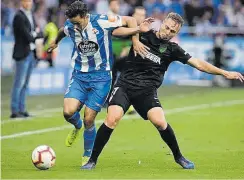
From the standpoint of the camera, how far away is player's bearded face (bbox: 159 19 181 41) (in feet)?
34.0

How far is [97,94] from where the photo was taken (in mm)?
11031

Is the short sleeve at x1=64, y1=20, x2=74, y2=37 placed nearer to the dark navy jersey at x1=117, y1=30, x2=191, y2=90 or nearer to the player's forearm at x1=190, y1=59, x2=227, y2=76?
the dark navy jersey at x1=117, y1=30, x2=191, y2=90

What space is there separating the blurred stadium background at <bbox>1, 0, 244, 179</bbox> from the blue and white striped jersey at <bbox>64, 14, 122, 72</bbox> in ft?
4.48

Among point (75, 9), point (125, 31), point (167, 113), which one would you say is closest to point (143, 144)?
point (125, 31)

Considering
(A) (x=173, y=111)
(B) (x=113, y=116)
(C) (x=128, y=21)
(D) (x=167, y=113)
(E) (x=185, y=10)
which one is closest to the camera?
(B) (x=113, y=116)

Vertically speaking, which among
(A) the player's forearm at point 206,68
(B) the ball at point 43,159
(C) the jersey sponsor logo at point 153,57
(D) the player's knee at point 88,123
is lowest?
(B) the ball at point 43,159

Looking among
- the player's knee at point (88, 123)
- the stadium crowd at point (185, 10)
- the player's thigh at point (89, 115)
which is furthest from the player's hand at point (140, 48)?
the stadium crowd at point (185, 10)

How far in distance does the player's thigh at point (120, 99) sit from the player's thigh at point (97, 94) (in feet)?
1.43

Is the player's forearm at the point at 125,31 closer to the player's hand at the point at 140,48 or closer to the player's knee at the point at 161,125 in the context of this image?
the player's hand at the point at 140,48

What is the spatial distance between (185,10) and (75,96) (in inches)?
650

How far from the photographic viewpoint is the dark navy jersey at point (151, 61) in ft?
34.9

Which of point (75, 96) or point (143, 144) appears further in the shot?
point (143, 144)

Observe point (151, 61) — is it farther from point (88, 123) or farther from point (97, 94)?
point (88, 123)

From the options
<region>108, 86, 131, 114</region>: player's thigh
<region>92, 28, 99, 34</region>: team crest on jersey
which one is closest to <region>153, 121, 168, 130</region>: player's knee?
<region>108, 86, 131, 114</region>: player's thigh
